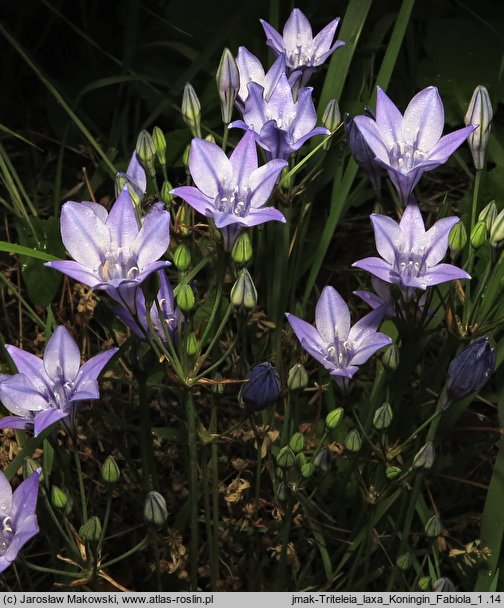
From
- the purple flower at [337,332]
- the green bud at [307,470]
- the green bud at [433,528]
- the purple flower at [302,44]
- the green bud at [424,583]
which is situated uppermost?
the purple flower at [302,44]

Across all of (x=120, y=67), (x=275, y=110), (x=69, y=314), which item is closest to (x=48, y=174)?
(x=120, y=67)


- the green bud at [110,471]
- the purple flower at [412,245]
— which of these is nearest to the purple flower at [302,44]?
the purple flower at [412,245]

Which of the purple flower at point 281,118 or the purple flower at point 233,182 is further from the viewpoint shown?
the purple flower at point 281,118

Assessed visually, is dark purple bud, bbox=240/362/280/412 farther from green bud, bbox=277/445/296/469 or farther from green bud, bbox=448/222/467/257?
green bud, bbox=448/222/467/257

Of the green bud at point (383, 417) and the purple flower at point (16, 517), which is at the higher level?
the green bud at point (383, 417)

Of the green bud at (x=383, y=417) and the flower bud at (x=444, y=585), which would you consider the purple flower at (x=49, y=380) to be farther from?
the flower bud at (x=444, y=585)

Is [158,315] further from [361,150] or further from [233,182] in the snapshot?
[361,150]

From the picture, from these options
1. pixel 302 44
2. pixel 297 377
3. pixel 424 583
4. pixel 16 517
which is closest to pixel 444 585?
pixel 424 583
